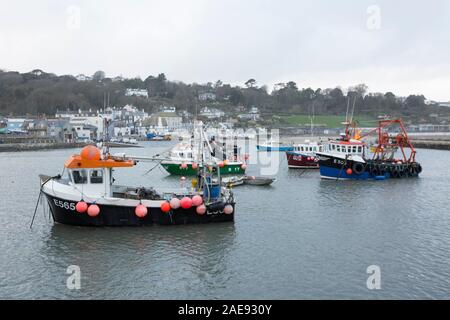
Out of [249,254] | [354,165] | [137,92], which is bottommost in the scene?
[249,254]

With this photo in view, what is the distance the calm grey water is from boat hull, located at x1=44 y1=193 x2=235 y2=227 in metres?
0.41

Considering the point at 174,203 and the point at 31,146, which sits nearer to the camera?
the point at 174,203

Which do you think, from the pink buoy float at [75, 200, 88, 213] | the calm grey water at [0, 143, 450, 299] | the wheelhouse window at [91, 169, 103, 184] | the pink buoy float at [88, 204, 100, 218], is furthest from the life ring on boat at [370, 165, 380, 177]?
the pink buoy float at [75, 200, 88, 213]

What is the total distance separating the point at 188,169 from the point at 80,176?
20.8m

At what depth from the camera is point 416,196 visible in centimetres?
3045

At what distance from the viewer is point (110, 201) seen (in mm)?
19156

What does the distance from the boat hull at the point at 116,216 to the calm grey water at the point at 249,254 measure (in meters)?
0.41

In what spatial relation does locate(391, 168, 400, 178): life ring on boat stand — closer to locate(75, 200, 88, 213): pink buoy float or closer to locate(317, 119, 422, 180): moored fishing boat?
locate(317, 119, 422, 180): moored fishing boat

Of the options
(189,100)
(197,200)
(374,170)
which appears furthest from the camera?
(189,100)

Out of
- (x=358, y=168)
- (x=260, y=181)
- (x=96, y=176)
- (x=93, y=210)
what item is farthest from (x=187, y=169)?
(x=93, y=210)

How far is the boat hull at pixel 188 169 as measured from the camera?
40031 millimetres

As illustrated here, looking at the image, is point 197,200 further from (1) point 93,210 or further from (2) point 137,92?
(2) point 137,92

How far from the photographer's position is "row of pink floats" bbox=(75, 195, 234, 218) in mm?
18875
